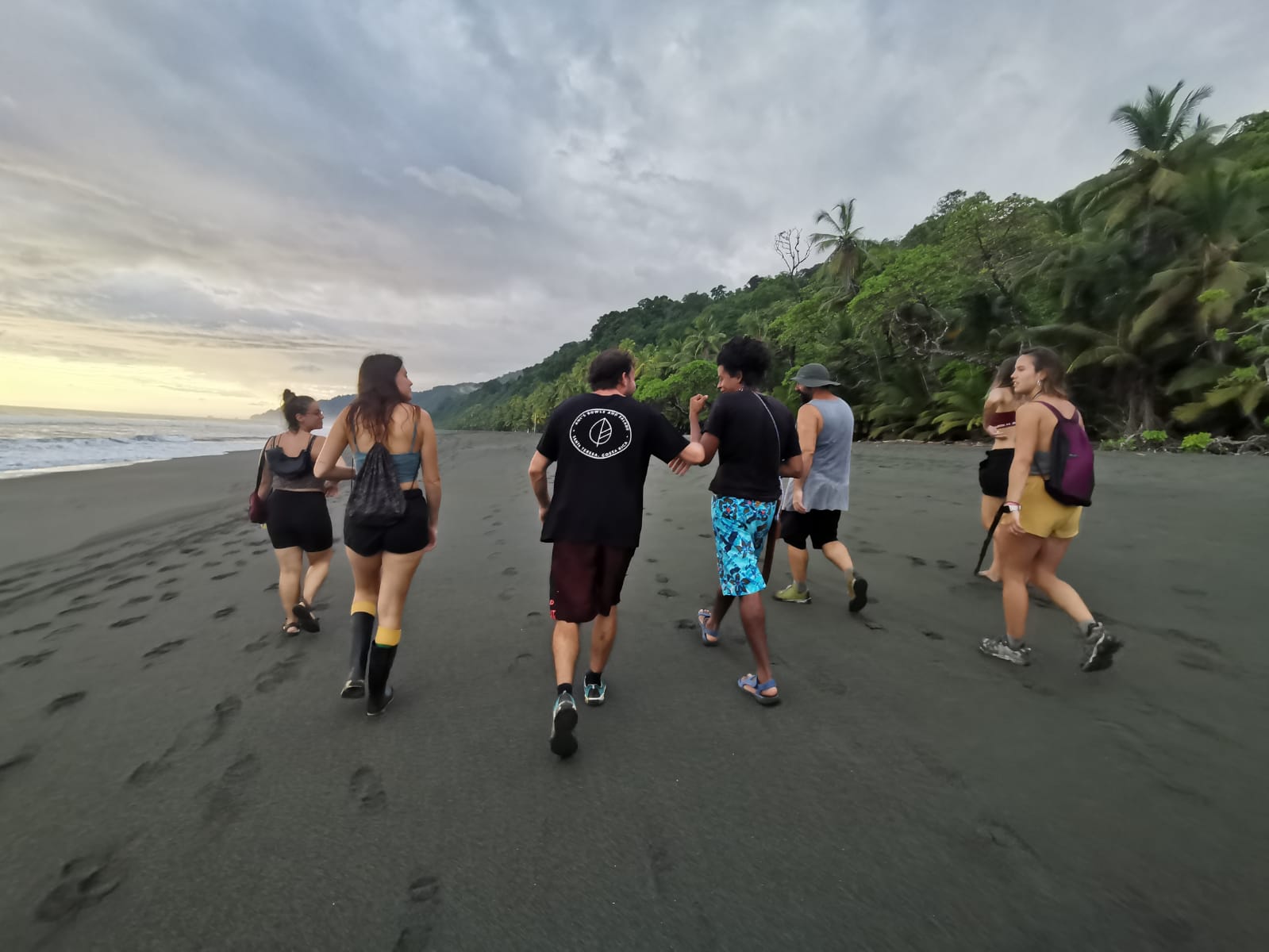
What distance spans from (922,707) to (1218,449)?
52.9 feet

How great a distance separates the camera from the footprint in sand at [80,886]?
1.70 metres

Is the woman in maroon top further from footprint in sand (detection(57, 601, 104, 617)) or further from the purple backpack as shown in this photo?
footprint in sand (detection(57, 601, 104, 617))

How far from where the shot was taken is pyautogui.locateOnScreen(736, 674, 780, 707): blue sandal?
2.78 meters

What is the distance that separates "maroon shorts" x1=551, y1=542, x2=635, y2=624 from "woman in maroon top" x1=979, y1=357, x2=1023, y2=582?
3.20 metres

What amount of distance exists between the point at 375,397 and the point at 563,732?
5.84ft

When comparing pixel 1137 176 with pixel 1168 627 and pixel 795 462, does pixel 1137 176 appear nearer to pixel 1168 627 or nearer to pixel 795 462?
pixel 1168 627

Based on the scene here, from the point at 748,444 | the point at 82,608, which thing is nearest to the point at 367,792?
the point at 748,444

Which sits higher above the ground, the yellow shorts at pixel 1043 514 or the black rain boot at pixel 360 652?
the yellow shorts at pixel 1043 514

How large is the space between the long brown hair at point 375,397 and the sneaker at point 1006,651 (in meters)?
3.54

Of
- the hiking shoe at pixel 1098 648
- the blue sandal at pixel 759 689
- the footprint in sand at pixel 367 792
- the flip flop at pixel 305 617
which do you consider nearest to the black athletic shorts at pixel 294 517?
the flip flop at pixel 305 617

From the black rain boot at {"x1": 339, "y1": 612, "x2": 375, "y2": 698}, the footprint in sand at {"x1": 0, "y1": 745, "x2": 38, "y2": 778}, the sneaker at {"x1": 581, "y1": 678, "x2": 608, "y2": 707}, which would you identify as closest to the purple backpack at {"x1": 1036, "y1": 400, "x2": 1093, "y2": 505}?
the sneaker at {"x1": 581, "y1": 678, "x2": 608, "y2": 707}

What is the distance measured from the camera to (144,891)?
1.76 metres

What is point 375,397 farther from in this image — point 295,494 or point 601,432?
point 295,494

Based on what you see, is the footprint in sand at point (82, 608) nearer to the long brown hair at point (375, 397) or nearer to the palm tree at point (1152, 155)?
the long brown hair at point (375, 397)
